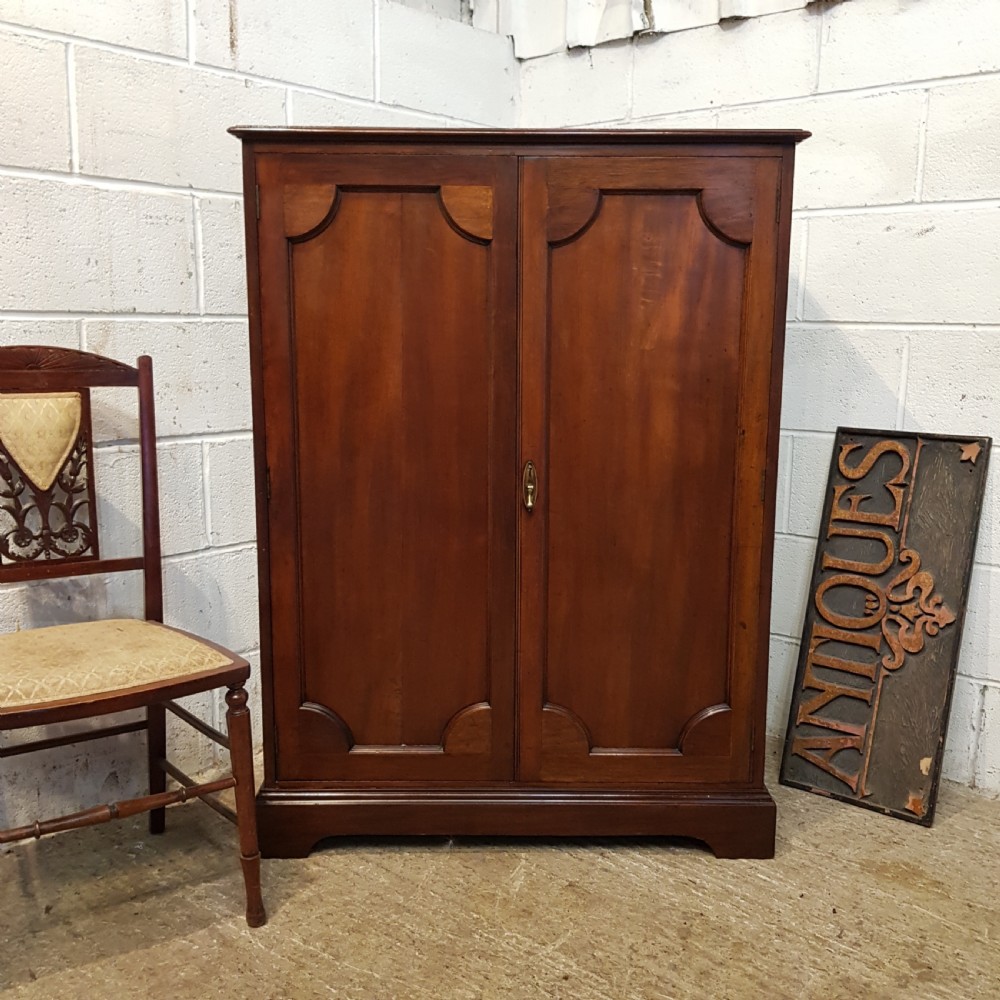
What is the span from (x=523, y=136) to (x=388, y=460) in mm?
644

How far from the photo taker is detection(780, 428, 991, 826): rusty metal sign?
215 cm

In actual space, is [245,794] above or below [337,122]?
below

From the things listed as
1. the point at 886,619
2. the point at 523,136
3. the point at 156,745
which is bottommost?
the point at 156,745

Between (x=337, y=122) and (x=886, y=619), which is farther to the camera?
(x=337, y=122)

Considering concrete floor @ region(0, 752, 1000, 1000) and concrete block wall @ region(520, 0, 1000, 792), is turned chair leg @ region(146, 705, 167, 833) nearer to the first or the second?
concrete floor @ region(0, 752, 1000, 1000)

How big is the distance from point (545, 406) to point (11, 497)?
Answer: 103 centimetres

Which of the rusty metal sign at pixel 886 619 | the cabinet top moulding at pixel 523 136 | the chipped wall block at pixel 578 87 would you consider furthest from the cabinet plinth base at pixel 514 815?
the chipped wall block at pixel 578 87

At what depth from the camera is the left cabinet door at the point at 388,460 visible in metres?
1.76

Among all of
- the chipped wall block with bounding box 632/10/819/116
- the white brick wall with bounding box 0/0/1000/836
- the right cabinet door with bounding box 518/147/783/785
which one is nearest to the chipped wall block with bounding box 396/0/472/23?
the white brick wall with bounding box 0/0/1000/836

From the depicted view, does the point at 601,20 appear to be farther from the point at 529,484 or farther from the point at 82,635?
the point at 82,635

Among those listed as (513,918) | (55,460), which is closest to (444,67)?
(55,460)

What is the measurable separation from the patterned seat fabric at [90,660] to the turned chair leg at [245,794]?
8 cm

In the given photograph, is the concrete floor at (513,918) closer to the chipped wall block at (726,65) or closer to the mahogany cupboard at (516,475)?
the mahogany cupboard at (516,475)

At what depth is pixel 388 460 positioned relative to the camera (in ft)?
6.05
